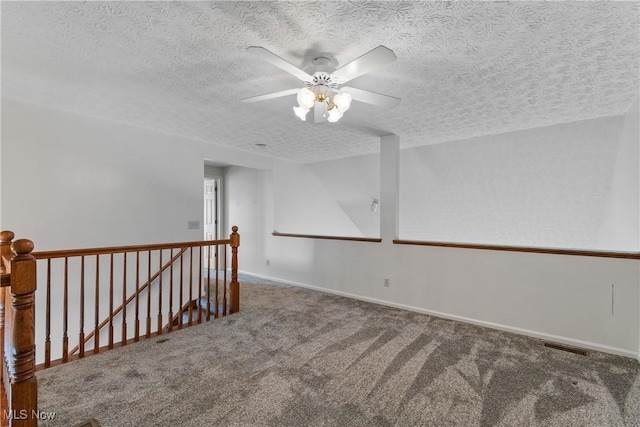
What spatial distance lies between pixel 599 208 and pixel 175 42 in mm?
5031

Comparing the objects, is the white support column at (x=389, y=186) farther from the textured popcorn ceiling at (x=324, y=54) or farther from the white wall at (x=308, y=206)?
the white wall at (x=308, y=206)

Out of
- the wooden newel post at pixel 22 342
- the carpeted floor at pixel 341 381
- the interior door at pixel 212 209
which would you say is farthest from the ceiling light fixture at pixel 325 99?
the interior door at pixel 212 209

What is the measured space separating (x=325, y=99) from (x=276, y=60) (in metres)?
0.50

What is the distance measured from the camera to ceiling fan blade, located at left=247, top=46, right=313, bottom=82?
1523 millimetres

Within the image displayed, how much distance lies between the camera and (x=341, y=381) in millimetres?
2121

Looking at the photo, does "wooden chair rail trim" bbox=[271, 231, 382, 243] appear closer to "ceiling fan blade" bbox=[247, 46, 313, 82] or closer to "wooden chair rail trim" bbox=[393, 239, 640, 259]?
"wooden chair rail trim" bbox=[393, 239, 640, 259]

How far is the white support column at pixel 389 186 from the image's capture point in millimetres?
3984

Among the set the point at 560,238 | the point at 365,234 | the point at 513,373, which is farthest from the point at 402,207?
the point at 513,373

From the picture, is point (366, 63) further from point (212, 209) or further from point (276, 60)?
point (212, 209)

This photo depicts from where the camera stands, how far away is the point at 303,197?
627 centimetres

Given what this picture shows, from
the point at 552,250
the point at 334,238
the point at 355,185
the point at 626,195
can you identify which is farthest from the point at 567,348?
the point at 355,185

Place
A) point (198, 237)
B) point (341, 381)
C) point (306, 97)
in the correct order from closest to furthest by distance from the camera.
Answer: point (306, 97) → point (341, 381) → point (198, 237)

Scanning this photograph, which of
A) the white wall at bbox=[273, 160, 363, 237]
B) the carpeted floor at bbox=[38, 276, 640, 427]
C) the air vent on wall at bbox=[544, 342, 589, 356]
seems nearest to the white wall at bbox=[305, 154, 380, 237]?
the white wall at bbox=[273, 160, 363, 237]

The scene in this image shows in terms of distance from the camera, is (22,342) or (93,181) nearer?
(22,342)
